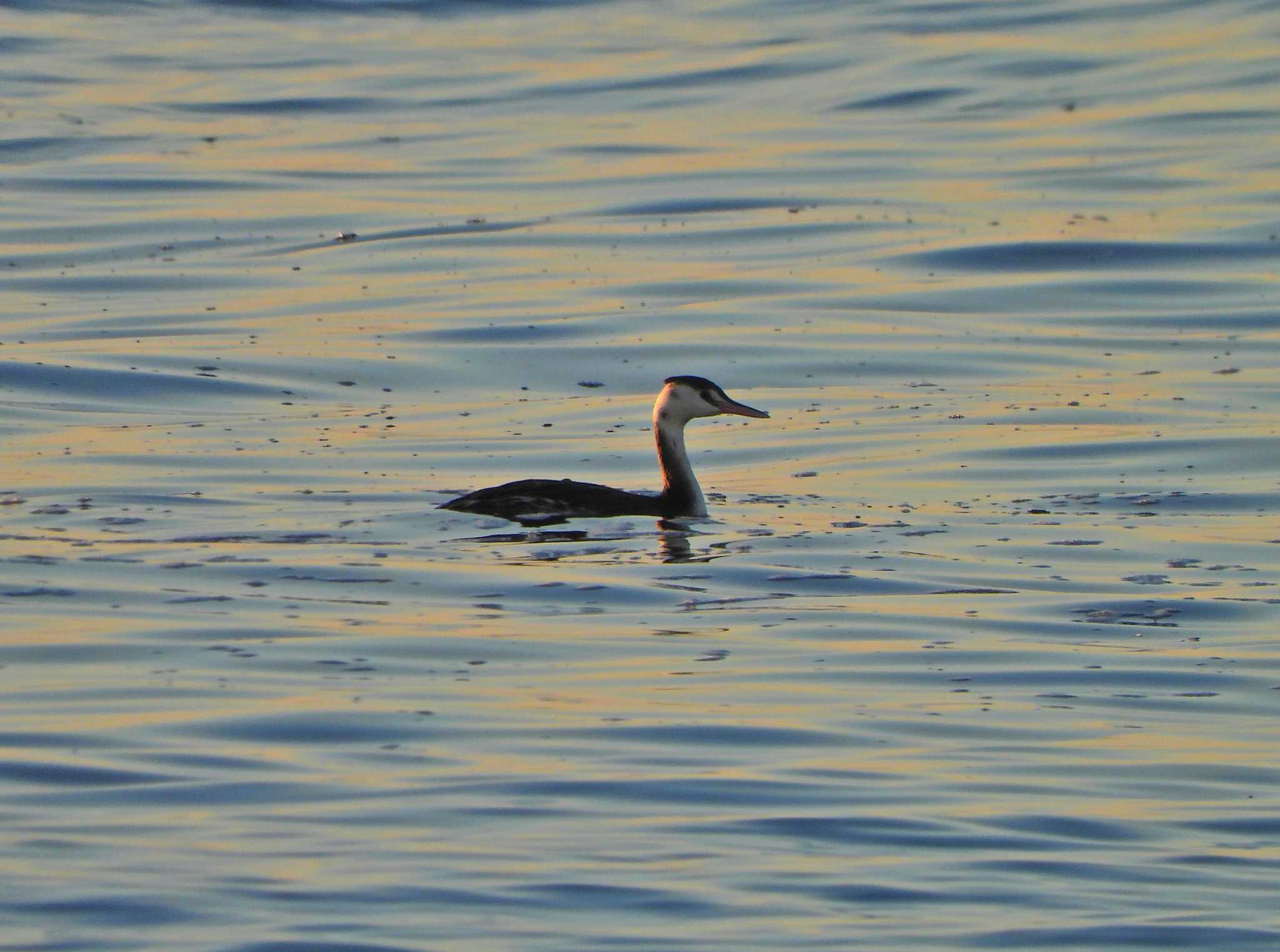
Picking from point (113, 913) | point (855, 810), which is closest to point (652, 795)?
point (855, 810)

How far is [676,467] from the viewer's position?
1404cm

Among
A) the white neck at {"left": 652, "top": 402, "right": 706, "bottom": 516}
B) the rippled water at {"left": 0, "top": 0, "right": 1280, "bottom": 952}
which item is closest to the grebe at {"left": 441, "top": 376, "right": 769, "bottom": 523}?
the white neck at {"left": 652, "top": 402, "right": 706, "bottom": 516}

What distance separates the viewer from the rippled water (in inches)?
275

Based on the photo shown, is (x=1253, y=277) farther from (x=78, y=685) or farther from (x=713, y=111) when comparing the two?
(x=78, y=685)

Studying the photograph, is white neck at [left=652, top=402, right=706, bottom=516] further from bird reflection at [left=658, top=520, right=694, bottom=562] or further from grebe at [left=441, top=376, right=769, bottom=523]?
bird reflection at [left=658, top=520, right=694, bottom=562]

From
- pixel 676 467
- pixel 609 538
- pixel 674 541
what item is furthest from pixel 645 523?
pixel 676 467

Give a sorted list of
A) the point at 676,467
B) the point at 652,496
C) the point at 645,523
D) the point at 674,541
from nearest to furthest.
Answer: the point at 674,541, the point at 645,523, the point at 652,496, the point at 676,467

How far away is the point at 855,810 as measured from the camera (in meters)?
7.63

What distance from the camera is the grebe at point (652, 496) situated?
12672 mm

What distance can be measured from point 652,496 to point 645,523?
0.54 metres

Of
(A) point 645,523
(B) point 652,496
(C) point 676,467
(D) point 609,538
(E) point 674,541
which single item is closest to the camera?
(E) point 674,541

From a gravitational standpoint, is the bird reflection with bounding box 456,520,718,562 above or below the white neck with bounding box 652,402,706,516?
below

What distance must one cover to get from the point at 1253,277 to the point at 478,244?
6.96 meters

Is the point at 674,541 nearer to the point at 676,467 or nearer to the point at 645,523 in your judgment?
the point at 645,523
